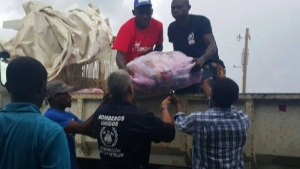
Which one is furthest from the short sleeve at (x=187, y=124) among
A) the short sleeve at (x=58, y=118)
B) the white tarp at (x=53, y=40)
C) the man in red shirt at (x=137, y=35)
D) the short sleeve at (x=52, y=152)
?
the white tarp at (x=53, y=40)

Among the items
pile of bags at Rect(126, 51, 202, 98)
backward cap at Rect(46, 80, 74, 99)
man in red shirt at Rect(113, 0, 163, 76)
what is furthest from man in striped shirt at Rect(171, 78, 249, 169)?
man in red shirt at Rect(113, 0, 163, 76)

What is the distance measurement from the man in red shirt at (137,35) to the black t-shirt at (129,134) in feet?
3.26

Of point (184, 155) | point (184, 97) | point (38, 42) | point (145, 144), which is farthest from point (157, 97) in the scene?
point (38, 42)

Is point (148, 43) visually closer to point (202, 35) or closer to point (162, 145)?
point (202, 35)

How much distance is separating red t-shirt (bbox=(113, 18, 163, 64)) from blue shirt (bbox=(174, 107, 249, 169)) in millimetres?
1304

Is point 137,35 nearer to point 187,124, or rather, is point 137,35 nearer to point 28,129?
point 187,124

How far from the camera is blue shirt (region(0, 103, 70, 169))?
170 cm

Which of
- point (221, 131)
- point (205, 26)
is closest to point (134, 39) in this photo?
point (205, 26)

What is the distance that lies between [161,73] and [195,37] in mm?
816

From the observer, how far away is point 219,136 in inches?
105

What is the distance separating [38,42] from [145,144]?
3.06 meters

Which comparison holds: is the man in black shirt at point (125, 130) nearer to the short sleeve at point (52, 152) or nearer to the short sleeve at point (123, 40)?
the short sleeve at point (123, 40)

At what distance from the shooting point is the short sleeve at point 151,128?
2754 mm

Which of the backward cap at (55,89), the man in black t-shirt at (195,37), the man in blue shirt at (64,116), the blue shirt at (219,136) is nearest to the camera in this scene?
the blue shirt at (219,136)
